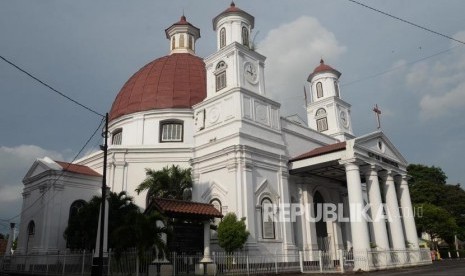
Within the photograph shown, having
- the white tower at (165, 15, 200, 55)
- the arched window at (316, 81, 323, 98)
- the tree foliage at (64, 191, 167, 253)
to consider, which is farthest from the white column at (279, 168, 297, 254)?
the white tower at (165, 15, 200, 55)

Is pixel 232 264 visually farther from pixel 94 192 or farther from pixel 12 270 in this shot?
pixel 12 270

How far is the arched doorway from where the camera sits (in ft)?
88.9

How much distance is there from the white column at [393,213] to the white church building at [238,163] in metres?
0.06

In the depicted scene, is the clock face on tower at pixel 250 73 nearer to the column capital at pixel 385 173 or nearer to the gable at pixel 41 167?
the column capital at pixel 385 173

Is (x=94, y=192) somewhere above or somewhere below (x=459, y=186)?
below

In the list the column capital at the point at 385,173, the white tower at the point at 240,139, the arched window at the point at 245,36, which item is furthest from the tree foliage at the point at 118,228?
the column capital at the point at 385,173

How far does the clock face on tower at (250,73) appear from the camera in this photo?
81.6 ft

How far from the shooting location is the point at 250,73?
2519 cm

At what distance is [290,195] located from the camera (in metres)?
25.6

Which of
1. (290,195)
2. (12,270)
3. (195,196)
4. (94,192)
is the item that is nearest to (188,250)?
(195,196)

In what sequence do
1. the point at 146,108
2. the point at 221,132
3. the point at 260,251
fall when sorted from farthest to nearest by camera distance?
the point at 146,108, the point at 221,132, the point at 260,251

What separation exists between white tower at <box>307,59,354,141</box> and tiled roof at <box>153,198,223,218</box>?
17.6m

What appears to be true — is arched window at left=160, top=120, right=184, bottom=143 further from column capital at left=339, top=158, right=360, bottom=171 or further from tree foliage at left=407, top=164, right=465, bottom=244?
tree foliage at left=407, top=164, right=465, bottom=244

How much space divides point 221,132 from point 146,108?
809 centimetres
